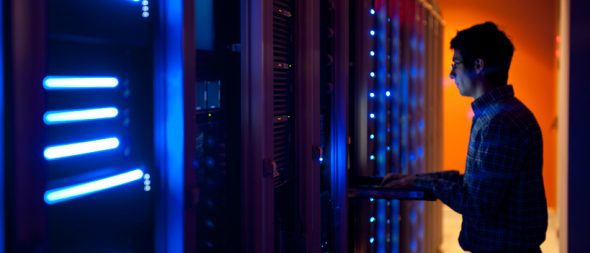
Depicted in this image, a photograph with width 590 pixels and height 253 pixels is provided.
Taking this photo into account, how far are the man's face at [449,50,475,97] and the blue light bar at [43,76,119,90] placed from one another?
1.33m

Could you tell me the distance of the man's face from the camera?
212 centimetres

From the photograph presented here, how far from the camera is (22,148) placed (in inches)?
34.6

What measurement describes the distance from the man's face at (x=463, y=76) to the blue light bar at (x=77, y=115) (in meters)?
1.34

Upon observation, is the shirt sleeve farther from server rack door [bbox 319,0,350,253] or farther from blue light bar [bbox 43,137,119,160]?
blue light bar [bbox 43,137,119,160]

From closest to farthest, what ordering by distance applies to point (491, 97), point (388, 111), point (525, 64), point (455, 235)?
1. point (491, 97)
2. point (388, 111)
3. point (455, 235)
4. point (525, 64)

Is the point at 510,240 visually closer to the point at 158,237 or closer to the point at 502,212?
the point at 502,212

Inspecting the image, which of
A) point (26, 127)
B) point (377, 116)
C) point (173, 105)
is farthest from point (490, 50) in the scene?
point (26, 127)

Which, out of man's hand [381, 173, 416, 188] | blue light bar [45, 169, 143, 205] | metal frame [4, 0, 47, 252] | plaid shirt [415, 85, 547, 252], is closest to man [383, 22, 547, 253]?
→ plaid shirt [415, 85, 547, 252]

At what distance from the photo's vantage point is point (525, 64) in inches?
289

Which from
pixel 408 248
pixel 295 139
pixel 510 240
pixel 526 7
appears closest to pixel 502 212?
pixel 510 240

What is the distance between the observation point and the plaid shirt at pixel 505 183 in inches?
75.5

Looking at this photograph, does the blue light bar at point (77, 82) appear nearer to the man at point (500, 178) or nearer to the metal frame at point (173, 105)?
the metal frame at point (173, 105)

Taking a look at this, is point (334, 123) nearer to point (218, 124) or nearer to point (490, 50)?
point (490, 50)

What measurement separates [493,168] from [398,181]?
1.77ft
